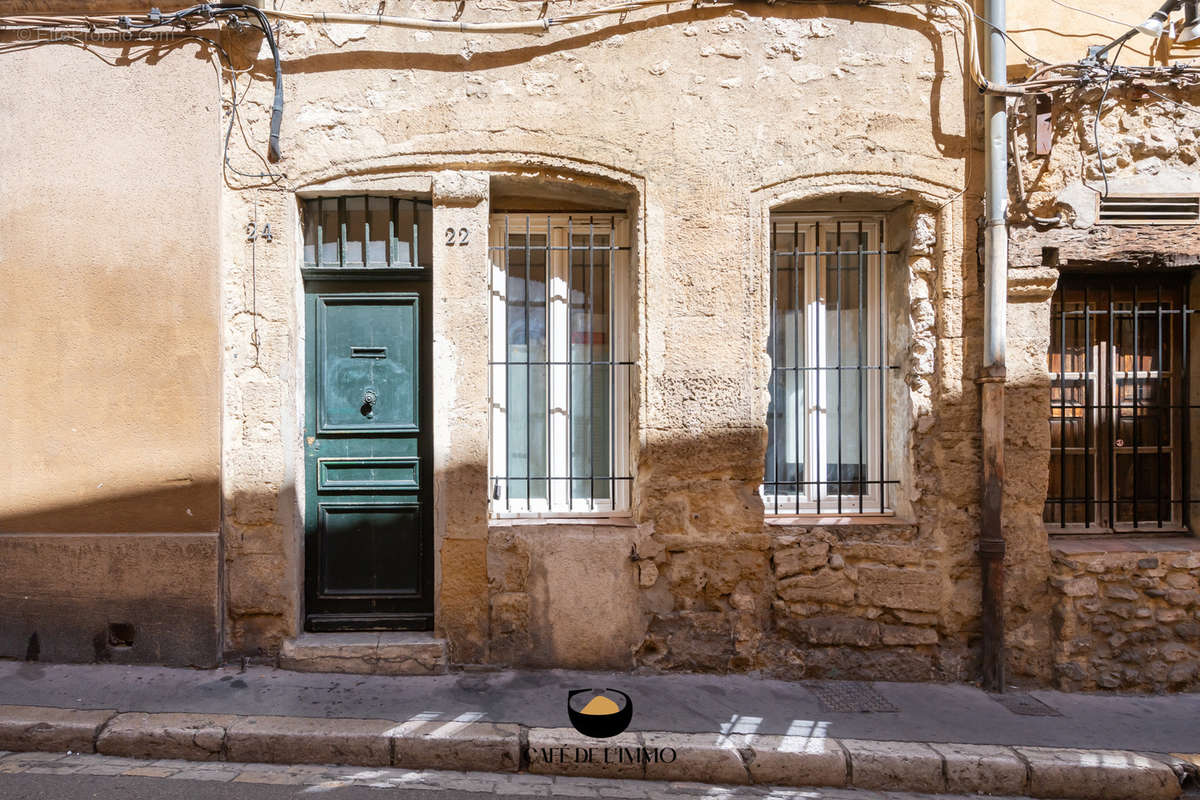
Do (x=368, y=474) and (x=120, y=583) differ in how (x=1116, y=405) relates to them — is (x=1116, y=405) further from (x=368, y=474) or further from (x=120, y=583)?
(x=120, y=583)

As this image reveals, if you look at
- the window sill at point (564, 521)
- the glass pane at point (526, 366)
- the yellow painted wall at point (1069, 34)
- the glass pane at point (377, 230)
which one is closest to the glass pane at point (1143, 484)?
the yellow painted wall at point (1069, 34)

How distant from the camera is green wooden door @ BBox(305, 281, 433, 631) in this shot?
4.46 meters

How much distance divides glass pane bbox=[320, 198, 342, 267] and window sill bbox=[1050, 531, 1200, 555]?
16.2 ft

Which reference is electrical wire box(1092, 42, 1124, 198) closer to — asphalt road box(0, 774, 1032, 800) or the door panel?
asphalt road box(0, 774, 1032, 800)

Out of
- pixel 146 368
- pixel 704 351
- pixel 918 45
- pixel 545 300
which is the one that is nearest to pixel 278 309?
pixel 146 368

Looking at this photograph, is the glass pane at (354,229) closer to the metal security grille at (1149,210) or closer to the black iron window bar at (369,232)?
the black iron window bar at (369,232)

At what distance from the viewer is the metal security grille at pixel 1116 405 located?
4.55 m

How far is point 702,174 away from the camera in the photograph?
426 centimetres

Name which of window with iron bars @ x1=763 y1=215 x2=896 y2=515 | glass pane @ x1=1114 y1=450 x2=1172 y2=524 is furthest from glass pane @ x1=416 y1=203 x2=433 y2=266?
glass pane @ x1=1114 y1=450 x2=1172 y2=524

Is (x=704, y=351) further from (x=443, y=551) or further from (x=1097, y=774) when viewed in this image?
(x=1097, y=774)

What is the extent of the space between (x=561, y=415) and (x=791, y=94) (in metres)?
2.50

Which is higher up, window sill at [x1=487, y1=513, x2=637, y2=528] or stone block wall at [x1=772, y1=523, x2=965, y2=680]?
window sill at [x1=487, y1=513, x2=637, y2=528]

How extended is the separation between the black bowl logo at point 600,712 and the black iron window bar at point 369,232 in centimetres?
285

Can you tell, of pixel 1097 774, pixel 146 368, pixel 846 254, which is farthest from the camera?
pixel 846 254
